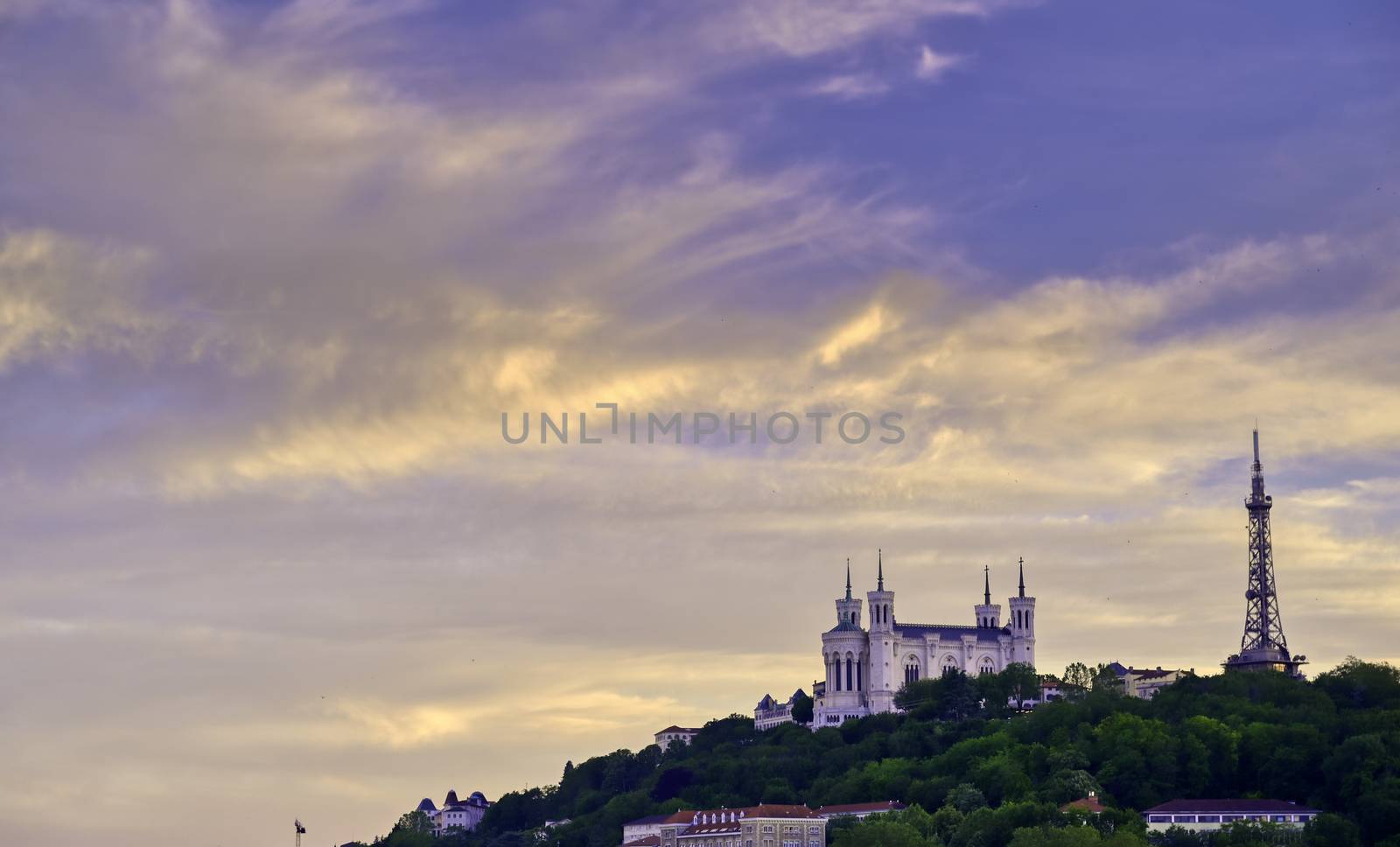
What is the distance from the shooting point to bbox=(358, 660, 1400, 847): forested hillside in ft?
428

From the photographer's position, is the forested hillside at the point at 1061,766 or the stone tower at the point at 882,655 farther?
the stone tower at the point at 882,655

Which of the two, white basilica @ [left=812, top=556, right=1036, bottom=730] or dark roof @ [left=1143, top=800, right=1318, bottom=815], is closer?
dark roof @ [left=1143, top=800, right=1318, bottom=815]

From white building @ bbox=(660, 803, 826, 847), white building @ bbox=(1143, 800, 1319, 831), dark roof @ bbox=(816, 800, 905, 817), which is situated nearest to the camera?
white building @ bbox=(1143, 800, 1319, 831)

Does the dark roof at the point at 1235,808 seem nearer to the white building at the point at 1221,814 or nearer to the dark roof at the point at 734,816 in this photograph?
the white building at the point at 1221,814

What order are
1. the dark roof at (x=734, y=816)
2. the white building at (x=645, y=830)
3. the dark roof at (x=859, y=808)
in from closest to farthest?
the dark roof at (x=859, y=808), the dark roof at (x=734, y=816), the white building at (x=645, y=830)

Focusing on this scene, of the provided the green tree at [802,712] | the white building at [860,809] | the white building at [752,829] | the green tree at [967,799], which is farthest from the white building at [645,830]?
the green tree at [967,799]

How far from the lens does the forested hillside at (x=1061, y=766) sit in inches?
5138

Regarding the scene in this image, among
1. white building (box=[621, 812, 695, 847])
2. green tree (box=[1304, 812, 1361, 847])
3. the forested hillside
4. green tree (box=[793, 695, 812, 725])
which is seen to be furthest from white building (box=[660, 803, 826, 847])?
green tree (box=[1304, 812, 1361, 847])

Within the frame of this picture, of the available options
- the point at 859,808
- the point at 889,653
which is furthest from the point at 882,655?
the point at 859,808

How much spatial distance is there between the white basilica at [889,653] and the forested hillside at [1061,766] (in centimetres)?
395

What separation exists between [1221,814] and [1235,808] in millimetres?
1149

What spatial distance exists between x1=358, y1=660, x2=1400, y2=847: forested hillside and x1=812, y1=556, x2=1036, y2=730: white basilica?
12.9ft

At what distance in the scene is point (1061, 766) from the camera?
141750 millimetres

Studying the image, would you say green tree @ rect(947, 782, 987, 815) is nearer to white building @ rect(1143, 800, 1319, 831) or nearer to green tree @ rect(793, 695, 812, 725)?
white building @ rect(1143, 800, 1319, 831)
